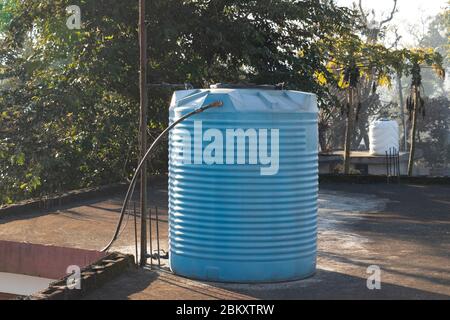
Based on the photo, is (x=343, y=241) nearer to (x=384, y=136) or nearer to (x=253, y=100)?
(x=253, y=100)

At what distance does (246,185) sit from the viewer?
26.2ft

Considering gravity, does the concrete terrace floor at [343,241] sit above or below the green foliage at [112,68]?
below

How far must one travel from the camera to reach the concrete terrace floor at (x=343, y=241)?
7949 millimetres

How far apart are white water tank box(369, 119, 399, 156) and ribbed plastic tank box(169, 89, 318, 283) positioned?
2333 centimetres

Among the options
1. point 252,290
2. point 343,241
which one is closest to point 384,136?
point 343,241

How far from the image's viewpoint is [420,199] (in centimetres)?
1586

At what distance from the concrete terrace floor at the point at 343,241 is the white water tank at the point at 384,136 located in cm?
1337

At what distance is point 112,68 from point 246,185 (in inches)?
405

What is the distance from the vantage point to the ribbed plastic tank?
7.96 m

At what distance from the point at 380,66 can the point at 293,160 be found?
1599 cm

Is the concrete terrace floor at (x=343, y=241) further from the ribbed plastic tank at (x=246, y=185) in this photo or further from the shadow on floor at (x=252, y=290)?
the ribbed plastic tank at (x=246, y=185)

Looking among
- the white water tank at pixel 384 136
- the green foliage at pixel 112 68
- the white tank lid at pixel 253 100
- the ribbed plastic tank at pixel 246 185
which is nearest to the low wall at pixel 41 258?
the ribbed plastic tank at pixel 246 185
